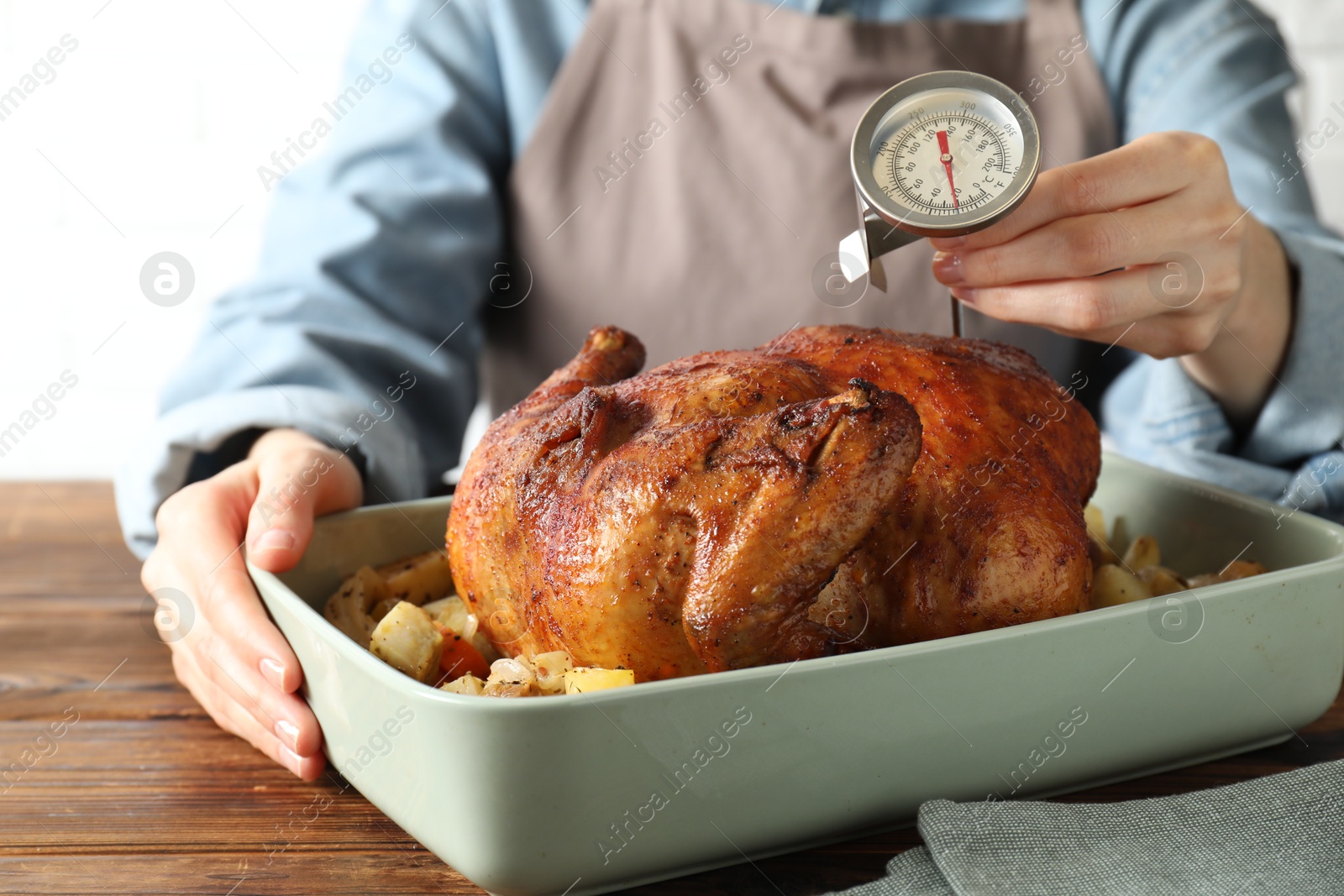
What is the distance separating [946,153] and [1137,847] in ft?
2.06

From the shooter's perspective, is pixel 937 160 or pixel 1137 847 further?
pixel 937 160

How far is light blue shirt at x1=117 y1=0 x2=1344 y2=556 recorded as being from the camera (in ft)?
5.25

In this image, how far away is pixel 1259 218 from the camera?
1.83 metres

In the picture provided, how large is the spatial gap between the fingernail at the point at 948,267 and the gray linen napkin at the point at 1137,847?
527mm

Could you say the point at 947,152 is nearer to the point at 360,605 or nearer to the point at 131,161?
the point at 360,605

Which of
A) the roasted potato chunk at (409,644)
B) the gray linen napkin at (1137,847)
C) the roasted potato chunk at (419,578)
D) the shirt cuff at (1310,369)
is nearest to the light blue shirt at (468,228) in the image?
the shirt cuff at (1310,369)

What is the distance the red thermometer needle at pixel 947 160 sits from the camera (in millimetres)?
1024

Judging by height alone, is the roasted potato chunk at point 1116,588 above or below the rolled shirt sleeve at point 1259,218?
above

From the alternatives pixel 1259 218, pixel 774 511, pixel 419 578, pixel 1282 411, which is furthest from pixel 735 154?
pixel 774 511

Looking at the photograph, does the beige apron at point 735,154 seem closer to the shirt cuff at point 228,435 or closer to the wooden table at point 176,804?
the shirt cuff at point 228,435

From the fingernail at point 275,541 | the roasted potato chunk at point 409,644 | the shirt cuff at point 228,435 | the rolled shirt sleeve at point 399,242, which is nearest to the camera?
the roasted potato chunk at point 409,644

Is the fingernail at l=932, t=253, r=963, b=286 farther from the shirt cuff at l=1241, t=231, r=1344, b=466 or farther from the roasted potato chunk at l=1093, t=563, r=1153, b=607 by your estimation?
the shirt cuff at l=1241, t=231, r=1344, b=466

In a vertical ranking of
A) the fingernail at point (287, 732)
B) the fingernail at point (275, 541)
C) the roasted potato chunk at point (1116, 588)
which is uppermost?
the fingernail at point (275, 541)

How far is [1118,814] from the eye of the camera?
85cm
